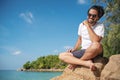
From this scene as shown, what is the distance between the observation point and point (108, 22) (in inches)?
625

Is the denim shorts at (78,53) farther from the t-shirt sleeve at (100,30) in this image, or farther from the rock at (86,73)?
the t-shirt sleeve at (100,30)

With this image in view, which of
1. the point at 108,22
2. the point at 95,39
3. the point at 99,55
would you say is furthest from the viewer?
the point at 108,22

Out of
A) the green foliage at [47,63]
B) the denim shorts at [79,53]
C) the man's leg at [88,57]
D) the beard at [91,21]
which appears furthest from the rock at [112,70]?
the green foliage at [47,63]

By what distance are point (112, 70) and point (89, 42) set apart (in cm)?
78

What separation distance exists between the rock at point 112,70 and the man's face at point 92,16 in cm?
93

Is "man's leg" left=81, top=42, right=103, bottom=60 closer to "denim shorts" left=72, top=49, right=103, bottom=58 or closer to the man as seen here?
the man

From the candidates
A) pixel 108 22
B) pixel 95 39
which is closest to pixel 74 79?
pixel 95 39

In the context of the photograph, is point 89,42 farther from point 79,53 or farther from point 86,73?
point 86,73

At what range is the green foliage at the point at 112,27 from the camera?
15.1 metres

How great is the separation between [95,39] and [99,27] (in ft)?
1.12

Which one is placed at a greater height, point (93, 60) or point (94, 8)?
point (94, 8)

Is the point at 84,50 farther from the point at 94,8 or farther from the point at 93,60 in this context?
the point at 94,8

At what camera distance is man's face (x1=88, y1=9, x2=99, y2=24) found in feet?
19.5

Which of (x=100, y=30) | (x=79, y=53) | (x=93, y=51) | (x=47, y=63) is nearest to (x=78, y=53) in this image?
(x=79, y=53)
